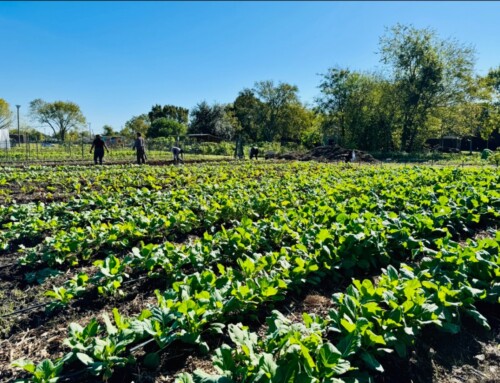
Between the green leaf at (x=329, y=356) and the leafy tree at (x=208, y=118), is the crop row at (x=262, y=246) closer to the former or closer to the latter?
the green leaf at (x=329, y=356)

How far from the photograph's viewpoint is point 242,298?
264 centimetres

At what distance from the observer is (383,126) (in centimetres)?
3666

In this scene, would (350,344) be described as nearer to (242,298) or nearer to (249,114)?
(242,298)

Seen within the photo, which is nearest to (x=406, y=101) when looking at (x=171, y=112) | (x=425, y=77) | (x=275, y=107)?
(x=425, y=77)

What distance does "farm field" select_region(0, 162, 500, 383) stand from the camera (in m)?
2.13


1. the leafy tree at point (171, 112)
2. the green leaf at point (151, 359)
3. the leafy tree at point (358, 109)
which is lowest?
the green leaf at point (151, 359)

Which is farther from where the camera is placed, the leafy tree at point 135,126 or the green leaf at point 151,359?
the leafy tree at point 135,126

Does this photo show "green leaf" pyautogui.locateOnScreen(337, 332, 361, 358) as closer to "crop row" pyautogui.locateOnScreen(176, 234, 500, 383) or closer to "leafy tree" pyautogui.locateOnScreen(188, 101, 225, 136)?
"crop row" pyautogui.locateOnScreen(176, 234, 500, 383)

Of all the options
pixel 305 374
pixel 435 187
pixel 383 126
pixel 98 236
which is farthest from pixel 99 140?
pixel 383 126

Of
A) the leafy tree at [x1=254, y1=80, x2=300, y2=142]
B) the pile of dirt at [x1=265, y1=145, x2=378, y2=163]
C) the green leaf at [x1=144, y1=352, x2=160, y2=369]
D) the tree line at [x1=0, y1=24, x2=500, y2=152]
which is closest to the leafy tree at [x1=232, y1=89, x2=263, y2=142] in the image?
the leafy tree at [x1=254, y1=80, x2=300, y2=142]

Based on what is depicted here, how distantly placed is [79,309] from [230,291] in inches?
61.9

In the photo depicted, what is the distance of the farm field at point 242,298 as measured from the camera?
213cm

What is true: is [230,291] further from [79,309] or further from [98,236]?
[98,236]

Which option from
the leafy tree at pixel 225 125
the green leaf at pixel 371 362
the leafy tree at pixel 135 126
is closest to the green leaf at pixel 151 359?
the green leaf at pixel 371 362
